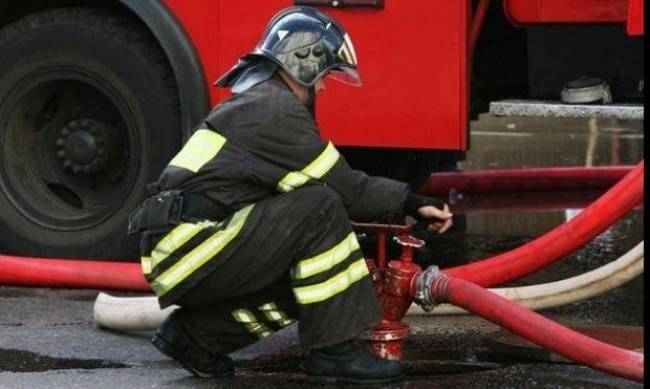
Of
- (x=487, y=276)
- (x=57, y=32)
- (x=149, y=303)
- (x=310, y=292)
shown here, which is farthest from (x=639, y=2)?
(x=57, y=32)

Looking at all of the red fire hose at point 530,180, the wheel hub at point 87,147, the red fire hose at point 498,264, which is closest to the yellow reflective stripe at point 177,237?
the red fire hose at point 498,264

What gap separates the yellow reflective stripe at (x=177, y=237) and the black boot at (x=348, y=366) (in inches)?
20.0

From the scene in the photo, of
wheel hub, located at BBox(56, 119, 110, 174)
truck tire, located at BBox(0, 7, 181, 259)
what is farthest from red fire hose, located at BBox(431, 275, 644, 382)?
wheel hub, located at BBox(56, 119, 110, 174)

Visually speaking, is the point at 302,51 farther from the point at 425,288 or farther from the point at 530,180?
the point at 530,180

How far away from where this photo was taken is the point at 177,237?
473cm

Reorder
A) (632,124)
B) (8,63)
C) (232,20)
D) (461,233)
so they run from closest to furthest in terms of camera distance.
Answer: (232,20) → (8,63) → (461,233) → (632,124)

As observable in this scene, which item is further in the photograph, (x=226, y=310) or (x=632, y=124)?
(x=632, y=124)

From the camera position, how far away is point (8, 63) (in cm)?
635

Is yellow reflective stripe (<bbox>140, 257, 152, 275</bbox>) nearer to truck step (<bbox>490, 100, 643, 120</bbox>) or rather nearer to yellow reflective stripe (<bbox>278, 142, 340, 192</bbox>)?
yellow reflective stripe (<bbox>278, 142, 340, 192</bbox>)

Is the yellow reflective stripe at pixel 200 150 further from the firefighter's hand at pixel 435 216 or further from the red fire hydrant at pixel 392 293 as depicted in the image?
the firefighter's hand at pixel 435 216

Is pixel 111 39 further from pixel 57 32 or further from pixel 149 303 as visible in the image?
pixel 149 303

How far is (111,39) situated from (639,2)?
201 cm

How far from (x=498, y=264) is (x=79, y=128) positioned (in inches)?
70.1

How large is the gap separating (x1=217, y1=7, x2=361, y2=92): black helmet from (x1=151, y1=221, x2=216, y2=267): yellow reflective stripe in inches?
17.9
